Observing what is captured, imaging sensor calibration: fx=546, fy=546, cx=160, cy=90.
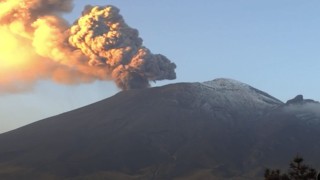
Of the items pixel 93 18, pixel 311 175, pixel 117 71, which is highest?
pixel 93 18

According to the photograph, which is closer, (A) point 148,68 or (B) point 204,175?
(B) point 204,175

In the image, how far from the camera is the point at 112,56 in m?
190

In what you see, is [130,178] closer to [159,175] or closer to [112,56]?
[159,175]

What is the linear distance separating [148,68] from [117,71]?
12.1 m

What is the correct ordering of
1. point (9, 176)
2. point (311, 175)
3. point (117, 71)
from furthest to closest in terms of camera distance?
point (117, 71), point (9, 176), point (311, 175)

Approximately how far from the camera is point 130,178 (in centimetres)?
18100

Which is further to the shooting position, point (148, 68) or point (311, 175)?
point (148, 68)

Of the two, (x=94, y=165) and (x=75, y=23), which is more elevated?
(x=75, y=23)

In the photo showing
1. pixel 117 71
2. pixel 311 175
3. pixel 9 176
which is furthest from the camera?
pixel 117 71

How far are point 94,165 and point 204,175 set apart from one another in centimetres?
4081

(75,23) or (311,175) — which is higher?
(75,23)

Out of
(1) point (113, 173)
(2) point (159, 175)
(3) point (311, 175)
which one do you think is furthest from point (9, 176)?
(3) point (311, 175)

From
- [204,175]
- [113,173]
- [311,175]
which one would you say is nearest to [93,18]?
[113,173]

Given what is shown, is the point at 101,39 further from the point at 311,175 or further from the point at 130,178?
the point at 311,175
